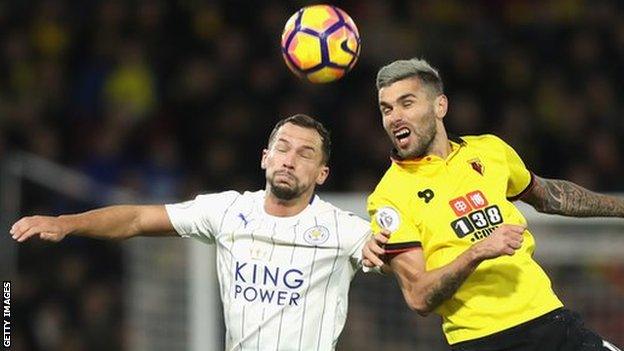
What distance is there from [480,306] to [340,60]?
154cm

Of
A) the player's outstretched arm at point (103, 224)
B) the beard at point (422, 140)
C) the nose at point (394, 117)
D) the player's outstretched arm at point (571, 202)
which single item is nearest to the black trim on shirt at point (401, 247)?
the beard at point (422, 140)

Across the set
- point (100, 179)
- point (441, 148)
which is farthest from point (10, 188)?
point (441, 148)

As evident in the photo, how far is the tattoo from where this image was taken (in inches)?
236

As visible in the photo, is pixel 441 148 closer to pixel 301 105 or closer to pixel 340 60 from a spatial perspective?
pixel 340 60

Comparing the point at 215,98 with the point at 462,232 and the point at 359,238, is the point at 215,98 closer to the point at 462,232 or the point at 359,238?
the point at 359,238

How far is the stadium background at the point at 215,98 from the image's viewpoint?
11.0 meters

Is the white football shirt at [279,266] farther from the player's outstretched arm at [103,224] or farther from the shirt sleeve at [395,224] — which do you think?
the shirt sleeve at [395,224]

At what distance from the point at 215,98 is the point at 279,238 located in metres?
5.95

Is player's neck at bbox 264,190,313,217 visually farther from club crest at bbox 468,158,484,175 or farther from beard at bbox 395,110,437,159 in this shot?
club crest at bbox 468,158,484,175

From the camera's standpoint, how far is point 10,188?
11008mm

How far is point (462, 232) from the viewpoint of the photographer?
627cm

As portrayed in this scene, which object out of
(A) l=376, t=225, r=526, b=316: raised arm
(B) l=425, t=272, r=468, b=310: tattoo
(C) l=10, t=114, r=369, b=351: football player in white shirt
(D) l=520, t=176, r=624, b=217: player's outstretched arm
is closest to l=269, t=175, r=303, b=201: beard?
(C) l=10, t=114, r=369, b=351: football player in white shirt

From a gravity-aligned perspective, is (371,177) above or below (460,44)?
below

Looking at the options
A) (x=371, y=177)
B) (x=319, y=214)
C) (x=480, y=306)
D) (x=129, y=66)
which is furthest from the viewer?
(x=129, y=66)
